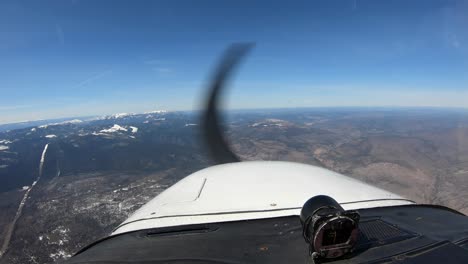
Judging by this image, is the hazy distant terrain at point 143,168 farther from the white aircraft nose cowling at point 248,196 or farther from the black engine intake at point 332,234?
the black engine intake at point 332,234

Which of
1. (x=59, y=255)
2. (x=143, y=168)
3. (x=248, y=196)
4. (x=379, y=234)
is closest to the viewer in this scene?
(x=379, y=234)

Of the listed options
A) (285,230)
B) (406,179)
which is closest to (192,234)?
(285,230)

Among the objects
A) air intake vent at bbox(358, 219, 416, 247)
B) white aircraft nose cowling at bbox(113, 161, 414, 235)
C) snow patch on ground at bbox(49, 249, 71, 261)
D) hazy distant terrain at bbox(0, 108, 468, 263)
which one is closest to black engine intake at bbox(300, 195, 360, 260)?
air intake vent at bbox(358, 219, 416, 247)

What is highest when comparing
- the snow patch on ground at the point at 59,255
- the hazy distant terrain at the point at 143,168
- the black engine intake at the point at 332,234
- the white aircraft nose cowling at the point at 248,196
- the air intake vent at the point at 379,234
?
the black engine intake at the point at 332,234

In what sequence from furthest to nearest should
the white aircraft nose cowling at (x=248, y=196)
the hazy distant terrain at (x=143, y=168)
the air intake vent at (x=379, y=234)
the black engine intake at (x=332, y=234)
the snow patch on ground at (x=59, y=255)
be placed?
the hazy distant terrain at (x=143, y=168), the snow patch on ground at (x=59, y=255), the white aircraft nose cowling at (x=248, y=196), the air intake vent at (x=379, y=234), the black engine intake at (x=332, y=234)

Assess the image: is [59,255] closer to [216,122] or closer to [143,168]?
[216,122]

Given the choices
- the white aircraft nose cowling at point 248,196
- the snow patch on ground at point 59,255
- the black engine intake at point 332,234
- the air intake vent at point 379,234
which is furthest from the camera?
the snow patch on ground at point 59,255

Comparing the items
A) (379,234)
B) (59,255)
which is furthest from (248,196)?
(59,255)

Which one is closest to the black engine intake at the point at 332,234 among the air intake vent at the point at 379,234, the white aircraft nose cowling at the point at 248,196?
the air intake vent at the point at 379,234
